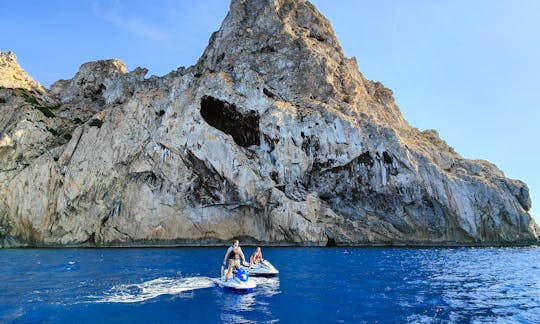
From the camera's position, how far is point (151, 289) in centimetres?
1711

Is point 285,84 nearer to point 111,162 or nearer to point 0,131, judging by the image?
point 111,162

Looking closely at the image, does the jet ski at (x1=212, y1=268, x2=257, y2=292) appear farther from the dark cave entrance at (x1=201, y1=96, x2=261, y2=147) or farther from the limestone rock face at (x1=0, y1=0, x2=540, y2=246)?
the dark cave entrance at (x1=201, y1=96, x2=261, y2=147)

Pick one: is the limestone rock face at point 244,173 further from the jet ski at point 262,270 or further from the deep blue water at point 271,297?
the jet ski at point 262,270

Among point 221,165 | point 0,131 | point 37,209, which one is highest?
point 0,131

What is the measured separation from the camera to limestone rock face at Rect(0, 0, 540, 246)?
52.4 meters

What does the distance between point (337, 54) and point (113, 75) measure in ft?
164

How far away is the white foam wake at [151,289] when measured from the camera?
15.2 meters

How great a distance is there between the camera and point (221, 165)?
175 feet

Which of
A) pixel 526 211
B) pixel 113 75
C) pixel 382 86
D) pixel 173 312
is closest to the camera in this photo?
pixel 173 312

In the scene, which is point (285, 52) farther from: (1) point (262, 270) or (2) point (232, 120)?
(1) point (262, 270)

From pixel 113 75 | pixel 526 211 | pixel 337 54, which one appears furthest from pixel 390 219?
pixel 113 75

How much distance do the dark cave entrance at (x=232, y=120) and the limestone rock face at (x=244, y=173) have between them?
0.19 m

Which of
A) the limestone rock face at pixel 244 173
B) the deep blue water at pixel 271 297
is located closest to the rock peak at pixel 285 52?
the limestone rock face at pixel 244 173

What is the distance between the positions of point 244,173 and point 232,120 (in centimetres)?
1112
